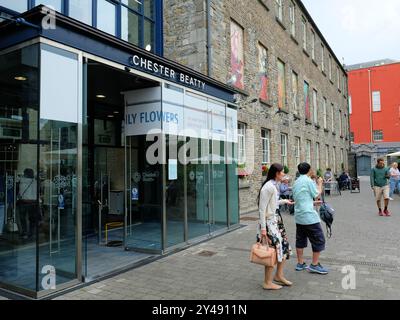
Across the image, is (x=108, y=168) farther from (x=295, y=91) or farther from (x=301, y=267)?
(x=295, y=91)

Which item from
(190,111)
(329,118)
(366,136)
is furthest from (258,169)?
(366,136)

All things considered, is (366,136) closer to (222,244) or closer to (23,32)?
(222,244)

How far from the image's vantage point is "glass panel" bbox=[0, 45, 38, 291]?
4.83 m

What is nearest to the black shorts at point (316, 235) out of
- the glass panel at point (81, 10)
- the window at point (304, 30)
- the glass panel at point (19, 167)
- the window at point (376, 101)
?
the glass panel at point (19, 167)

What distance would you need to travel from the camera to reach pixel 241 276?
538 centimetres

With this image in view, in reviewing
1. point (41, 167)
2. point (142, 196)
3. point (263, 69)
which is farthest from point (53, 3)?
point (263, 69)

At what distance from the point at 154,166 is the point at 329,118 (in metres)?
23.2

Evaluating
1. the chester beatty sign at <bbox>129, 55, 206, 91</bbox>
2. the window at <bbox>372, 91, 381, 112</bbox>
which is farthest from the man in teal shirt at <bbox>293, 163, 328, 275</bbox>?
the window at <bbox>372, 91, 381, 112</bbox>

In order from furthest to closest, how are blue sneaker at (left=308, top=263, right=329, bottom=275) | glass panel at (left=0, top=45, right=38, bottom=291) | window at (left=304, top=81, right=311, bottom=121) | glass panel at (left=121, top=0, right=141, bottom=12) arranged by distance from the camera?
window at (left=304, top=81, right=311, bottom=121) < glass panel at (left=121, top=0, right=141, bottom=12) < blue sneaker at (left=308, top=263, right=329, bottom=275) < glass panel at (left=0, top=45, right=38, bottom=291)

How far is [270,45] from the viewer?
15.7 m

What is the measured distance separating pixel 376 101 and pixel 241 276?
44.2 metres

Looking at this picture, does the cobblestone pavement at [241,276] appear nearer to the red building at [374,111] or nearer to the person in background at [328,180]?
the person in background at [328,180]

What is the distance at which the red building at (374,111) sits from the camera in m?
42.0

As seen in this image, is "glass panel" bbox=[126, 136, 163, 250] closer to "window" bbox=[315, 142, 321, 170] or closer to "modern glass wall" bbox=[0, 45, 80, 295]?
"modern glass wall" bbox=[0, 45, 80, 295]
